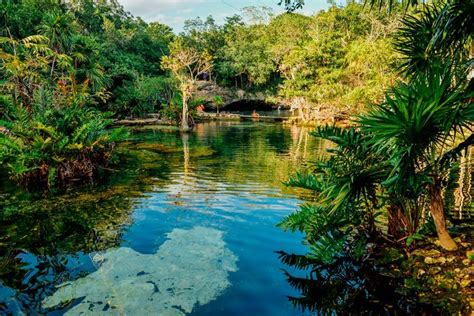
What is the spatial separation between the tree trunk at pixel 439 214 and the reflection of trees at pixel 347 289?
3.41 ft

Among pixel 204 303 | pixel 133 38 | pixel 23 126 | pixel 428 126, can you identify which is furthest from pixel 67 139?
pixel 133 38

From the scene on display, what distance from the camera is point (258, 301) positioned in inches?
176

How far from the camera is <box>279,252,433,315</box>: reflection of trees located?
4.15 m

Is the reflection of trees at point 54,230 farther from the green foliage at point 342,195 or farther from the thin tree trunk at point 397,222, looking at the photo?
the thin tree trunk at point 397,222

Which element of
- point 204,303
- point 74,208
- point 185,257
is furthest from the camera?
point 74,208

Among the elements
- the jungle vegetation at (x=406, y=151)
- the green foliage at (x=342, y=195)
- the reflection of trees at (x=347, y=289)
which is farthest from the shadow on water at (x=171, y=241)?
the jungle vegetation at (x=406, y=151)

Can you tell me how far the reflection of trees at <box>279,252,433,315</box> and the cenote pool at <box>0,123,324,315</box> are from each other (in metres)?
0.23

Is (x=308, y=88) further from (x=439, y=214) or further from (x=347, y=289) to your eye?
(x=347, y=289)

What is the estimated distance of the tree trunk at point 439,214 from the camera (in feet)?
16.2

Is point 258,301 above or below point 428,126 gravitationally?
below

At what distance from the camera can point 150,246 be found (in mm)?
A: 6332

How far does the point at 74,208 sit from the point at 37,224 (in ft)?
3.74

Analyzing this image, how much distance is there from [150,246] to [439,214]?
4.63 metres

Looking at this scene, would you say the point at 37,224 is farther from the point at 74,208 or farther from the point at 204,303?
the point at 204,303
